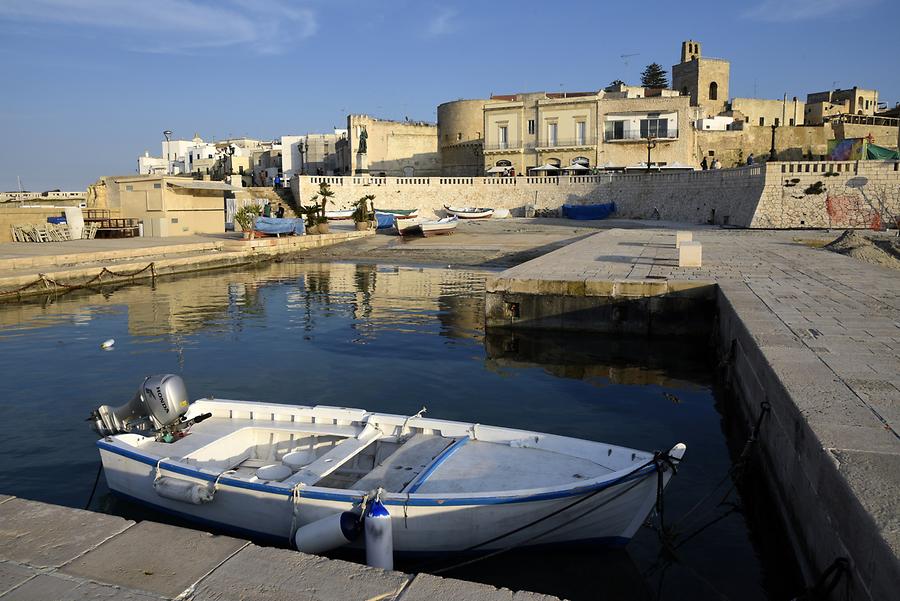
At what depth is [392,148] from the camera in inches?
2387

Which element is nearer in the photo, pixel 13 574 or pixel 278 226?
pixel 13 574

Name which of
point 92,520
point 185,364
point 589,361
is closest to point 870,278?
point 589,361

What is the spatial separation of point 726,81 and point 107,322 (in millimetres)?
66917

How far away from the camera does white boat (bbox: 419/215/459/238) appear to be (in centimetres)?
3606

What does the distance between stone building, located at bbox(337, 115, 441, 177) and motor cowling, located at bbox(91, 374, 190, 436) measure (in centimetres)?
5336

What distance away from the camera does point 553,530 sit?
17.4ft

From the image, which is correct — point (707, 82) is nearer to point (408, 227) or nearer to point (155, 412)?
point (408, 227)

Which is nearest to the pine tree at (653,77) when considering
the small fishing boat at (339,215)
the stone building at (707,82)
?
the stone building at (707,82)

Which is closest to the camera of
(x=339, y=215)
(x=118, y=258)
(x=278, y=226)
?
(x=118, y=258)

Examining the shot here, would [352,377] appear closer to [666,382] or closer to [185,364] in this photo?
[185,364]

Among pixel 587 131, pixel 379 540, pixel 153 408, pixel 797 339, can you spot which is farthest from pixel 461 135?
pixel 379 540

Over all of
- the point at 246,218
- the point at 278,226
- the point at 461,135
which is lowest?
the point at 278,226

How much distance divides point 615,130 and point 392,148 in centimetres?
2029

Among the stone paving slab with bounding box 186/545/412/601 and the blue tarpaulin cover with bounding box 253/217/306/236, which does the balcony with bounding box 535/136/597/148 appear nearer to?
the blue tarpaulin cover with bounding box 253/217/306/236
